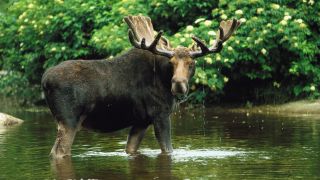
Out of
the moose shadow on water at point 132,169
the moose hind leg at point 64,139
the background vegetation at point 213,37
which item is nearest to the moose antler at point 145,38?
the moose hind leg at point 64,139

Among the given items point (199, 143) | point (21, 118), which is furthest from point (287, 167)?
point (21, 118)

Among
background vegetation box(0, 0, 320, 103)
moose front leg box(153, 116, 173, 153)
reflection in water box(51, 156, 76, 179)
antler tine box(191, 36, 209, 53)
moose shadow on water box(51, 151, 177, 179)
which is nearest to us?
moose shadow on water box(51, 151, 177, 179)

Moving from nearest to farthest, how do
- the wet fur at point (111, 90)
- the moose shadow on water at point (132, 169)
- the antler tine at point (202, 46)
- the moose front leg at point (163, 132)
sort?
the moose shadow on water at point (132, 169) < the wet fur at point (111, 90) < the antler tine at point (202, 46) < the moose front leg at point (163, 132)

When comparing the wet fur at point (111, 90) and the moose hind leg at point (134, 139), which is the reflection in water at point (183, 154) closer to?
the moose hind leg at point (134, 139)

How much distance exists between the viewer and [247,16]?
23.5 meters

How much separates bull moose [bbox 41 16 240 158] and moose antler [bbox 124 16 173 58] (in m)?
0.02

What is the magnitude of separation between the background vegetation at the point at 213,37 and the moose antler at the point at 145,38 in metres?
7.01

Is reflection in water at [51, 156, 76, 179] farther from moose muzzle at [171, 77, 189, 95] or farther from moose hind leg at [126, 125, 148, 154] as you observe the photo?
moose muzzle at [171, 77, 189, 95]

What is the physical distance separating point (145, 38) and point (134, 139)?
173 centimetres

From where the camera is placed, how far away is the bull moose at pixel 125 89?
571 inches

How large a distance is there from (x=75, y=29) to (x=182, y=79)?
43.2 feet

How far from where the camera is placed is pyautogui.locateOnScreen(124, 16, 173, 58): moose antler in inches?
589

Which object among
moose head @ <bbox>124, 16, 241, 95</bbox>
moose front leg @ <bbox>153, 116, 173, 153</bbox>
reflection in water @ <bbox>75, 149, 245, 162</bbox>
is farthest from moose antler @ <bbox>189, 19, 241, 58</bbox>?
reflection in water @ <bbox>75, 149, 245, 162</bbox>

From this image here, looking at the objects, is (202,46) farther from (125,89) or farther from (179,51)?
(125,89)
